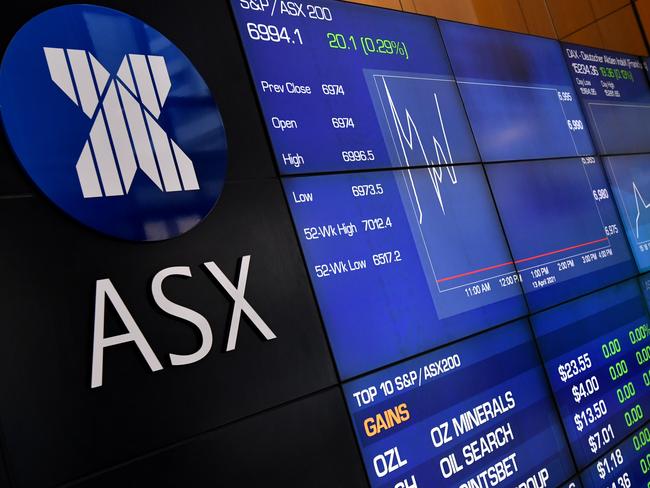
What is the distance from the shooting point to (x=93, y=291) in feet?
6.53

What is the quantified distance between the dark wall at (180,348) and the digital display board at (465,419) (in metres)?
0.16

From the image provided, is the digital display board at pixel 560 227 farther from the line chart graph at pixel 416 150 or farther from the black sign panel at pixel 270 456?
the black sign panel at pixel 270 456

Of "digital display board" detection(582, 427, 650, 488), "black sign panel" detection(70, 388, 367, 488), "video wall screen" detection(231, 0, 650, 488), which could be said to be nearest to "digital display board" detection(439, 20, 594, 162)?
"video wall screen" detection(231, 0, 650, 488)

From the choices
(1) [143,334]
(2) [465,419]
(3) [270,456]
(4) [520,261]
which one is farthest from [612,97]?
(1) [143,334]

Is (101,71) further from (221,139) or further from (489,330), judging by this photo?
(489,330)


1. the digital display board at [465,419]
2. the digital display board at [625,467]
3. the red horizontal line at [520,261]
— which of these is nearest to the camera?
the digital display board at [465,419]

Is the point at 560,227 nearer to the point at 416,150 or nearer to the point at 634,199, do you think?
the point at 634,199

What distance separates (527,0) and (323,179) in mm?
3166

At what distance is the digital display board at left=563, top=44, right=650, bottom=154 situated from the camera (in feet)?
14.4

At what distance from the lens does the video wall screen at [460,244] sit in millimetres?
2660

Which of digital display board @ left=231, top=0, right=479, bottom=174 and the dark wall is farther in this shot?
digital display board @ left=231, top=0, right=479, bottom=174

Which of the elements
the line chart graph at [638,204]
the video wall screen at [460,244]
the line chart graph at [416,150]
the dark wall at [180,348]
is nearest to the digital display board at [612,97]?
the video wall screen at [460,244]

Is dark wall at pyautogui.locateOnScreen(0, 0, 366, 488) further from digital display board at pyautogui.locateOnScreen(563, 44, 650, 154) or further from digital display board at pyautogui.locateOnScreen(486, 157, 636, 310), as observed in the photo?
digital display board at pyautogui.locateOnScreen(563, 44, 650, 154)

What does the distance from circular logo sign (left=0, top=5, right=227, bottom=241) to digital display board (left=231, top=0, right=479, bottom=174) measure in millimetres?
355
